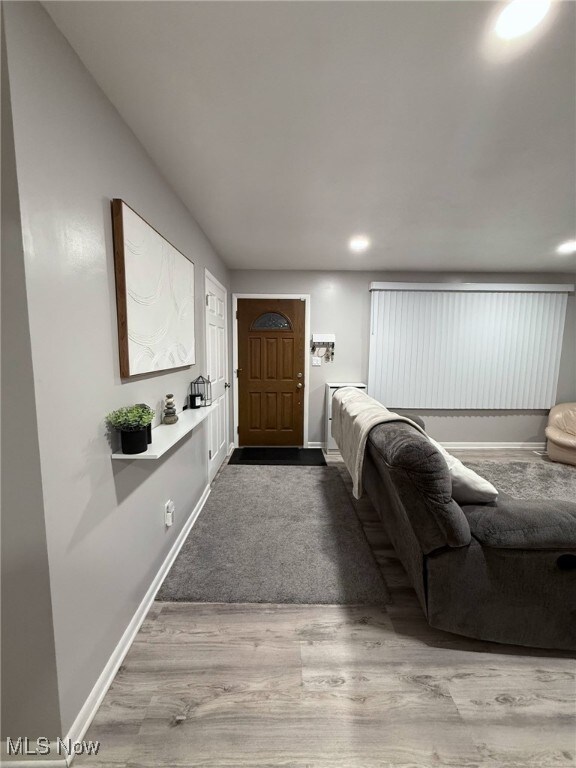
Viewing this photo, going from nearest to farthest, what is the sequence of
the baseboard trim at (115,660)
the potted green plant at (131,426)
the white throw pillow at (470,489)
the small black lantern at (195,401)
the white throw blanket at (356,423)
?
the baseboard trim at (115,660) → the potted green plant at (131,426) → the white throw pillow at (470,489) → the white throw blanket at (356,423) → the small black lantern at (195,401)

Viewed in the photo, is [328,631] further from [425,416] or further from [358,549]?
[425,416]

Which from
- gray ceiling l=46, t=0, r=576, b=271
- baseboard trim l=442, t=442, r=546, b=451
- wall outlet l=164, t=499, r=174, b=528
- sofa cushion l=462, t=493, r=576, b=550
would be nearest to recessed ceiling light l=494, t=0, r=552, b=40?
gray ceiling l=46, t=0, r=576, b=271

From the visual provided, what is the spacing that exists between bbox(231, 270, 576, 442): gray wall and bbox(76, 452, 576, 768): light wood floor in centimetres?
273

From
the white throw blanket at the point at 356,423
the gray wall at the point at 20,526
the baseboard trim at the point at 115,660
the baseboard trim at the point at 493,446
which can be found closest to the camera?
the gray wall at the point at 20,526

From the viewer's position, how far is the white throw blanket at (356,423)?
166cm

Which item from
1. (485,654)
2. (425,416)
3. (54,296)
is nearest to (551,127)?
(54,296)

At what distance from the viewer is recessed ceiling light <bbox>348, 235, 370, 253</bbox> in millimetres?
2639

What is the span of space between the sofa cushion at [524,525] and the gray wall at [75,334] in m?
1.57

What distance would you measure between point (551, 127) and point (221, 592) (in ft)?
9.45

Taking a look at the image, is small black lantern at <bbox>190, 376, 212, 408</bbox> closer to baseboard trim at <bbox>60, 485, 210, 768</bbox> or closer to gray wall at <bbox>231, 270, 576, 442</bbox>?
baseboard trim at <bbox>60, 485, 210, 768</bbox>

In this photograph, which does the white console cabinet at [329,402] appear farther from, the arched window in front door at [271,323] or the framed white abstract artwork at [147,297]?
the framed white abstract artwork at [147,297]

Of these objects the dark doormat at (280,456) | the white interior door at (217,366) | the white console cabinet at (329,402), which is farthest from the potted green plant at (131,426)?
the white console cabinet at (329,402)

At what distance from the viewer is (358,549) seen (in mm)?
1950

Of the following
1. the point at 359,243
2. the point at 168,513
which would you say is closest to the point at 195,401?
the point at 168,513
